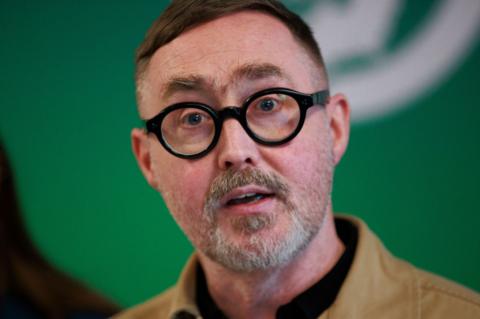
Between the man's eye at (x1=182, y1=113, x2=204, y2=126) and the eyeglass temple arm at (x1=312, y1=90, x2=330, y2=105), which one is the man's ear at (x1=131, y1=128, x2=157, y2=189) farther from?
the eyeglass temple arm at (x1=312, y1=90, x2=330, y2=105)

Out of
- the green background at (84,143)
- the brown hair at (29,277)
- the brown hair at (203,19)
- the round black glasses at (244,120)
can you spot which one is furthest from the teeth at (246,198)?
the brown hair at (29,277)

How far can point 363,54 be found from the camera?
5.49 feet

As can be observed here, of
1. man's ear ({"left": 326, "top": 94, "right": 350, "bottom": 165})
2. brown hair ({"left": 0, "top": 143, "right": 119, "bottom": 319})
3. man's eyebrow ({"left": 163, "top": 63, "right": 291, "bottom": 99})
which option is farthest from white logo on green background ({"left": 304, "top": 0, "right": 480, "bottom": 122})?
brown hair ({"left": 0, "top": 143, "right": 119, "bottom": 319})

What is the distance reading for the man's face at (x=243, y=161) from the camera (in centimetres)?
136

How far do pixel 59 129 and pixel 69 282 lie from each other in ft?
1.96

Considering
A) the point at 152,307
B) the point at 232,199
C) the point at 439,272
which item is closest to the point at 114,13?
the point at 232,199

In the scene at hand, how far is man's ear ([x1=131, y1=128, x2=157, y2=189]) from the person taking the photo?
1.68 metres

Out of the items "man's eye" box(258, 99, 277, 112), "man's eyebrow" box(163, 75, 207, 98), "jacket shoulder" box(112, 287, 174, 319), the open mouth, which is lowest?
"jacket shoulder" box(112, 287, 174, 319)

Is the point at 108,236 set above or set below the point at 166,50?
below

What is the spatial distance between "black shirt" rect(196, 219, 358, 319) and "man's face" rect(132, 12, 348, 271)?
15 centimetres

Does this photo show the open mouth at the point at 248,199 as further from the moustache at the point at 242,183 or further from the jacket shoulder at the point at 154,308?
the jacket shoulder at the point at 154,308

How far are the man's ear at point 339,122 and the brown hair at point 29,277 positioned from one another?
108 cm

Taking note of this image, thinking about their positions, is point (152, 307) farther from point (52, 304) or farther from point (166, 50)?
point (166, 50)

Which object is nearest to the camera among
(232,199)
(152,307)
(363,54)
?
(232,199)
